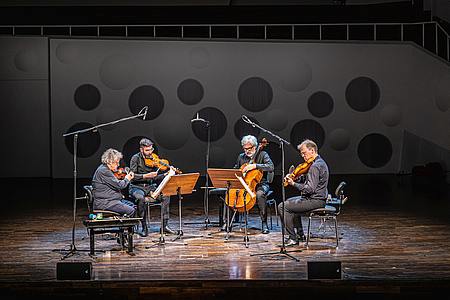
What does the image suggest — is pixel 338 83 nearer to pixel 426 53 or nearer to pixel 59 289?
pixel 426 53

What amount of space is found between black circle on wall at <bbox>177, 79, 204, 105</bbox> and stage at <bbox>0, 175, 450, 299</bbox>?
391 centimetres

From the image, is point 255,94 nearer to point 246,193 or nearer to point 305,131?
point 305,131

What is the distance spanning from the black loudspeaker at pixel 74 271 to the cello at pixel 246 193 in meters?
2.36

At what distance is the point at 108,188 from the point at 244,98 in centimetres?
678

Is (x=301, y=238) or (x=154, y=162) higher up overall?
(x=154, y=162)

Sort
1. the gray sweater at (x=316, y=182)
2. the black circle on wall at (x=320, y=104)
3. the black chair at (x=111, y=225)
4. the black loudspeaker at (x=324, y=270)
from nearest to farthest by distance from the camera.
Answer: the black loudspeaker at (x=324, y=270), the black chair at (x=111, y=225), the gray sweater at (x=316, y=182), the black circle on wall at (x=320, y=104)

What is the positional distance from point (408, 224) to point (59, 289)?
4537mm

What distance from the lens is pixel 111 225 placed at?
6855mm

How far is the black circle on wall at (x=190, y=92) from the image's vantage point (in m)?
13.8

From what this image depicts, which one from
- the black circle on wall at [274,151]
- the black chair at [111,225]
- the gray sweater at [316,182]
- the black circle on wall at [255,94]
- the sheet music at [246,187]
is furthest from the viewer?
the black circle on wall at [255,94]

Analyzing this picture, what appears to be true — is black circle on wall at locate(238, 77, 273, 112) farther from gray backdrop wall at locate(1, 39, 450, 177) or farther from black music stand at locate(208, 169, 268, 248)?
black music stand at locate(208, 169, 268, 248)

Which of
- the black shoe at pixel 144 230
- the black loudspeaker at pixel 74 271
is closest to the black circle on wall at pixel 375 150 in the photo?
the black shoe at pixel 144 230

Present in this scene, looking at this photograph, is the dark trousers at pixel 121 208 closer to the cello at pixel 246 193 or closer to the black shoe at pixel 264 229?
the cello at pixel 246 193

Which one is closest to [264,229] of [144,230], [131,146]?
[144,230]
